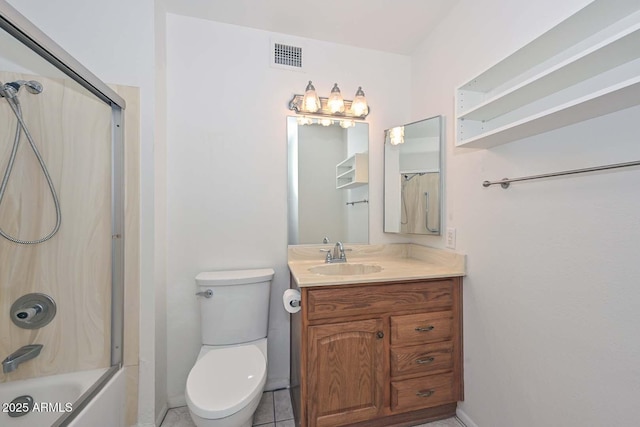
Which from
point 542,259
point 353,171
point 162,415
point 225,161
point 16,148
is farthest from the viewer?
point 353,171

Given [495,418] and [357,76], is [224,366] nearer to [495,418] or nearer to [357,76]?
[495,418]

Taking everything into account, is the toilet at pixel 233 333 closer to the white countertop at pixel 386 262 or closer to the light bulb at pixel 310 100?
the white countertop at pixel 386 262

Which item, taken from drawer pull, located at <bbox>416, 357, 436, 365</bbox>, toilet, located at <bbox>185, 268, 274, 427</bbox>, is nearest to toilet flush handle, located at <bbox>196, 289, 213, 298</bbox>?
toilet, located at <bbox>185, 268, 274, 427</bbox>

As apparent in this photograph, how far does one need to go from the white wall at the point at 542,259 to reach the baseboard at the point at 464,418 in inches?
1.0

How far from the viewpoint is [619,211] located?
0.81m

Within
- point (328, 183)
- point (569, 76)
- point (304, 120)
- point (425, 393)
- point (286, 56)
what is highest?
point (286, 56)

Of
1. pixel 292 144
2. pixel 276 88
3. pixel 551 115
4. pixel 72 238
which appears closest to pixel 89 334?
pixel 72 238

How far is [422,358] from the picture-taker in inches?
53.9

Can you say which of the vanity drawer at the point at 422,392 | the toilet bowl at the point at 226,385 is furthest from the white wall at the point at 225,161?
the vanity drawer at the point at 422,392

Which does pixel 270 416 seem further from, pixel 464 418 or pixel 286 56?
pixel 286 56

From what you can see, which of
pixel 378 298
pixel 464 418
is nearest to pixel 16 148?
pixel 378 298

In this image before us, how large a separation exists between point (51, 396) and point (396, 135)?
2.37 metres

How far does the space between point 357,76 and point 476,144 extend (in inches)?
42.0

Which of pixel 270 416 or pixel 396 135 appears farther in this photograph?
pixel 396 135
